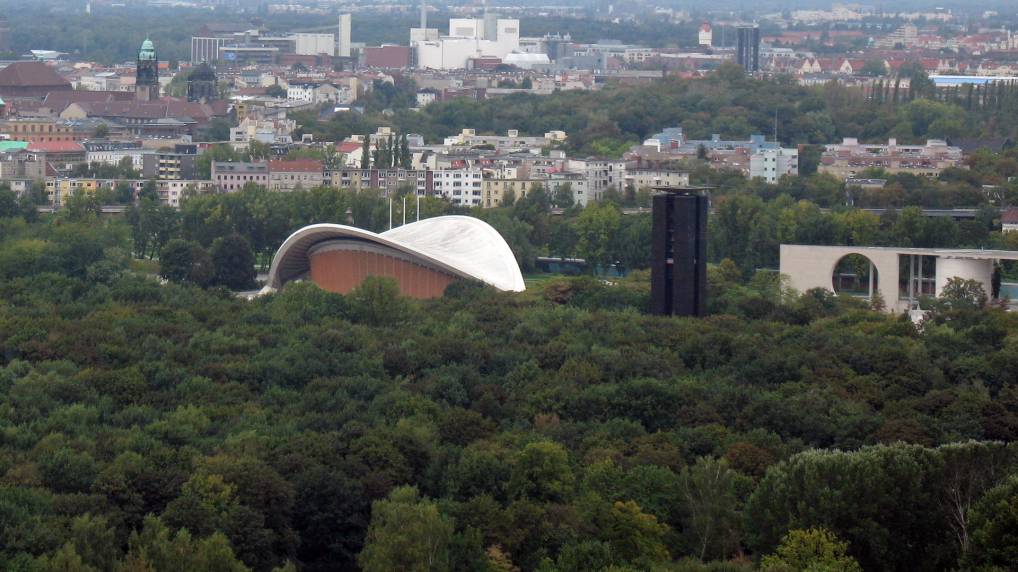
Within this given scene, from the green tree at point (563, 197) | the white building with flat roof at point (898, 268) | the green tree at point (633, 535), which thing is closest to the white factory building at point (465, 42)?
the green tree at point (563, 197)

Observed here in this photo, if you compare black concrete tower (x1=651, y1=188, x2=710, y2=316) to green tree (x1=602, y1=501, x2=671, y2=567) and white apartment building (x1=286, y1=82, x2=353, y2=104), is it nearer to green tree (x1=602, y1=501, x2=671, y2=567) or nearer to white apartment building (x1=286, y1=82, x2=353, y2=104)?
green tree (x1=602, y1=501, x2=671, y2=567)

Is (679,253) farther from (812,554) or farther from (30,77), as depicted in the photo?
(30,77)

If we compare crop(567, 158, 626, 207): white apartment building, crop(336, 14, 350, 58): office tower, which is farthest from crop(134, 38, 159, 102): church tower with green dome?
crop(336, 14, 350, 58): office tower

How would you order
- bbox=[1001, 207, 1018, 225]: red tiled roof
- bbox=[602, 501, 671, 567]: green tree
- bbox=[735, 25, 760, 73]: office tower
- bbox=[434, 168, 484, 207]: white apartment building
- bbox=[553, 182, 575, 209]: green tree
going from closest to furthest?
bbox=[602, 501, 671, 567]: green tree < bbox=[1001, 207, 1018, 225]: red tiled roof < bbox=[553, 182, 575, 209]: green tree < bbox=[434, 168, 484, 207]: white apartment building < bbox=[735, 25, 760, 73]: office tower

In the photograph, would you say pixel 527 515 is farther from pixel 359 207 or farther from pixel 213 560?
pixel 359 207

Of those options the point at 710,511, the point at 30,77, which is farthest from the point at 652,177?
the point at 710,511
